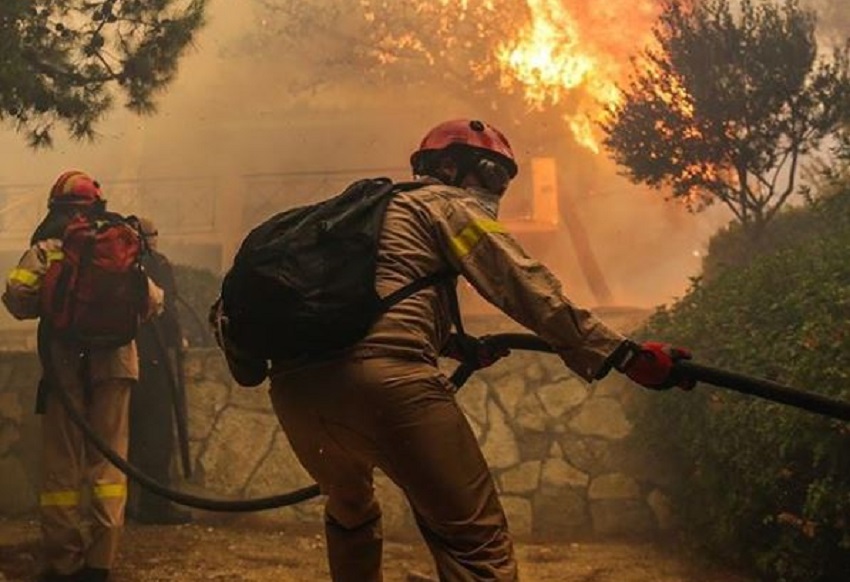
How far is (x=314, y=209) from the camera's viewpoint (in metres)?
2.66

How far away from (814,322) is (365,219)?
3245 millimetres

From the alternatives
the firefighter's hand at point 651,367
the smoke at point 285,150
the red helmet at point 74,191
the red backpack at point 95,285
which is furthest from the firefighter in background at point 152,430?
the smoke at point 285,150

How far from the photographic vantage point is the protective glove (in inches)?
123

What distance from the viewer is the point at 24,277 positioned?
15.6ft

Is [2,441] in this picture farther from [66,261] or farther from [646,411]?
[646,411]

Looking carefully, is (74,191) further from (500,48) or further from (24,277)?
(500,48)

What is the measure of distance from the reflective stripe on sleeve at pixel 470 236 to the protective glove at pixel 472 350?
0.63 m

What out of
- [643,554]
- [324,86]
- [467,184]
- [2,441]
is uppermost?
[324,86]

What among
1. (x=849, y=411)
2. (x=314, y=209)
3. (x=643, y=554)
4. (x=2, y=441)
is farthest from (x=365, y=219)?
(x=2, y=441)

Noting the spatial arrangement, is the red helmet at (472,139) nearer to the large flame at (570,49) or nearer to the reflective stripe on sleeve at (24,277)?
the reflective stripe on sleeve at (24,277)

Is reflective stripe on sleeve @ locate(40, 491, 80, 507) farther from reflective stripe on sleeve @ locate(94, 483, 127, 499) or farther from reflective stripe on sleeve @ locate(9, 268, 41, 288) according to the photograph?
reflective stripe on sleeve @ locate(9, 268, 41, 288)

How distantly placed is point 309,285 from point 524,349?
1.30 m

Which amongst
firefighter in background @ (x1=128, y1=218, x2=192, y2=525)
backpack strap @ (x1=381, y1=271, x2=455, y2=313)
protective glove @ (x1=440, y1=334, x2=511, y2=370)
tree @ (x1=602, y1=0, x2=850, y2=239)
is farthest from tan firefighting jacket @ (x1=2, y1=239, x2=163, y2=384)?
tree @ (x1=602, y1=0, x2=850, y2=239)

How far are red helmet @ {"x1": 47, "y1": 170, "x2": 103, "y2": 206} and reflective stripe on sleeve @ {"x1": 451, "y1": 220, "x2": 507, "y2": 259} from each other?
3.59 m
